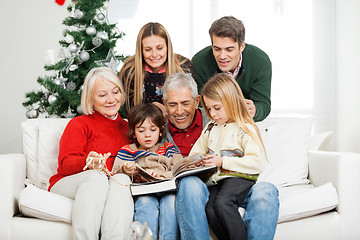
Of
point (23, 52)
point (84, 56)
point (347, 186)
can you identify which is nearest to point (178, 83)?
point (347, 186)

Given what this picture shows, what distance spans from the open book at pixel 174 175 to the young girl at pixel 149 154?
0.17ft

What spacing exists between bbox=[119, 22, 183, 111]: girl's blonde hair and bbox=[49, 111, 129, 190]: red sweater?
0.26 m

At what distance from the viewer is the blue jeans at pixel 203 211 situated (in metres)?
1.78

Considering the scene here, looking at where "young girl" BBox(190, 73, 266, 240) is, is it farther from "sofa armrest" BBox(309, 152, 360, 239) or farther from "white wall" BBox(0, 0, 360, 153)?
"white wall" BBox(0, 0, 360, 153)

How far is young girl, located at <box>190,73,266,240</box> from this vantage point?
1817mm

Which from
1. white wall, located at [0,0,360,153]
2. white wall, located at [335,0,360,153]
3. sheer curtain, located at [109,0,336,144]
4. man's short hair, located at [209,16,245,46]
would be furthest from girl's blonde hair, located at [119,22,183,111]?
white wall, located at [0,0,360,153]

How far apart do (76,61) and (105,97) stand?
1.14 meters

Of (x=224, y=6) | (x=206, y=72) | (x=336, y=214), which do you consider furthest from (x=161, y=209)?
(x=224, y=6)

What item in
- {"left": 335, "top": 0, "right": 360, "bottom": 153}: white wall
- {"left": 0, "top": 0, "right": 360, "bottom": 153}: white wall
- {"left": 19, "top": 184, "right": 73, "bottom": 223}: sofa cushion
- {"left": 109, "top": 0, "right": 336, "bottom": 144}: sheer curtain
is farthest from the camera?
{"left": 109, "top": 0, "right": 336, "bottom": 144}: sheer curtain

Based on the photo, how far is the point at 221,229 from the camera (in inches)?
71.1

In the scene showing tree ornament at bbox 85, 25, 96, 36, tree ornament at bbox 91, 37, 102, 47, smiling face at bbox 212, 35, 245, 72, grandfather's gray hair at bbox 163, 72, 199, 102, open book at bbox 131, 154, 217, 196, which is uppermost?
tree ornament at bbox 85, 25, 96, 36

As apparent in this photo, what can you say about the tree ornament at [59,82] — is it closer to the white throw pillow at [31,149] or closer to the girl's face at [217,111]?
the white throw pillow at [31,149]

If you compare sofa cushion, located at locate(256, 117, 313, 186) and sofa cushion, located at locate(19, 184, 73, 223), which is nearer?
sofa cushion, located at locate(19, 184, 73, 223)

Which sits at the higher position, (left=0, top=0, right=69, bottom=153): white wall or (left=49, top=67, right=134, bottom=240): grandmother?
(left=0, top=0, right=69, bottom=153): white wall
